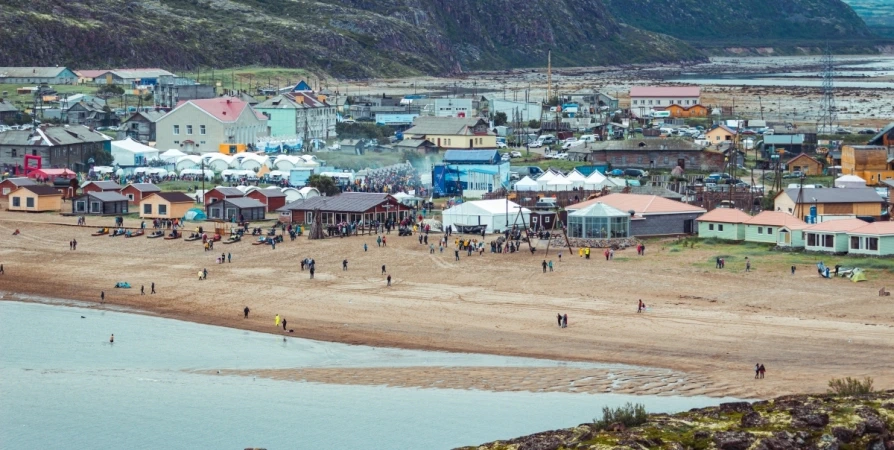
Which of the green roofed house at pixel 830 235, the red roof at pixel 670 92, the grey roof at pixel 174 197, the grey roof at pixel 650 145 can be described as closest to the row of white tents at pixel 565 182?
the grey roof at pixel 650 145

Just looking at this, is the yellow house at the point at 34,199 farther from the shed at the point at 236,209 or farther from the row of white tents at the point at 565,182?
the row of white tents at the point at 565,182

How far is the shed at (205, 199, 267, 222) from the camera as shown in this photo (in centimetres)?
5988

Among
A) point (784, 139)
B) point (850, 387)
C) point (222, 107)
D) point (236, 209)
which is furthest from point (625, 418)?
point (222, 107)

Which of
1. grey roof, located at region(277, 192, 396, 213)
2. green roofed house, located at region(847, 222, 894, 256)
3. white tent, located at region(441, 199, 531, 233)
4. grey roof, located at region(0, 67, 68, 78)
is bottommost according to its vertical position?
green roofed house, located at region(847, 222, 894, 256)

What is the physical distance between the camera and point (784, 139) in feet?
270

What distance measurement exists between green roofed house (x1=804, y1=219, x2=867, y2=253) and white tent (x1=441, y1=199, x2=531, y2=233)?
1154cm

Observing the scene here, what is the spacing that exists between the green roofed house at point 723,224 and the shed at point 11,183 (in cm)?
3164

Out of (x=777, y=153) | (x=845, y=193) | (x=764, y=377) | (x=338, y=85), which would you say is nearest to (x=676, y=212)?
(x=845, y=193)

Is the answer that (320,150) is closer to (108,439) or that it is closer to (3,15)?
(108,439)

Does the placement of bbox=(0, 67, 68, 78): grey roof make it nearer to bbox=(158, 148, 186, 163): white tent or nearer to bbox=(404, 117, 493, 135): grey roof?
bbox=(404, 117, 493, 135): grey roof

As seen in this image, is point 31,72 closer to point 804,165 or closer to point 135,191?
point 135,191

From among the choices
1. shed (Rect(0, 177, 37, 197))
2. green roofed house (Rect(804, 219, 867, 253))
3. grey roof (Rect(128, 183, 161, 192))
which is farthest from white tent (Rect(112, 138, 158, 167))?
green roofed house (Rect(804, 219, 867, 253))

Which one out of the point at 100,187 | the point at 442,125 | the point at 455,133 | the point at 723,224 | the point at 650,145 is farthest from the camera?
the point at 442,125

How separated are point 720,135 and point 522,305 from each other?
4951 cm
